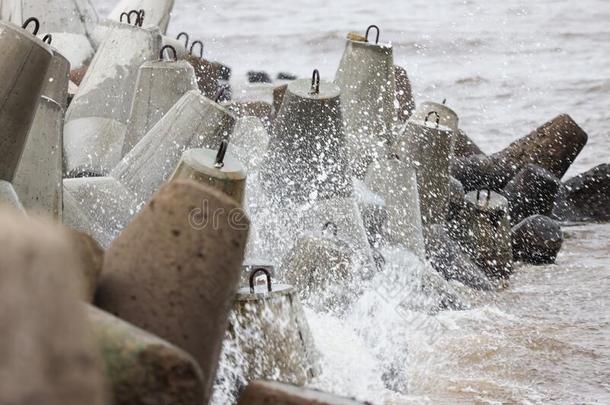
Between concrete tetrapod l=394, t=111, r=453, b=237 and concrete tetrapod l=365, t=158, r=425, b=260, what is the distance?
0.29 metres

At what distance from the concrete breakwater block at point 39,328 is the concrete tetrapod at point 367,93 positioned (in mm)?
4683

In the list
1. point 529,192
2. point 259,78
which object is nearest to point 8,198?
point 529,192

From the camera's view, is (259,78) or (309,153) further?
(259,78)

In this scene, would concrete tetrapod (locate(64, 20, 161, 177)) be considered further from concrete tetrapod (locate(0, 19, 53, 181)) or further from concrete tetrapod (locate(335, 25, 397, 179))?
concrete tetrapod (locate(0, 19, 53, 181))

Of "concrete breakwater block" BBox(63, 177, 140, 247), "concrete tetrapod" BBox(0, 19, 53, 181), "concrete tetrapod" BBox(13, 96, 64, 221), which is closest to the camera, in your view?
"concrete tetrapod" BBox(0, 19, 53, 181)

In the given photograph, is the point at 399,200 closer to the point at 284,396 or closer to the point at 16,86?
the point at 16,86

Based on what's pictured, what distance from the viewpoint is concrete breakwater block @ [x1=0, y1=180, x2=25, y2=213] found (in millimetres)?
3025

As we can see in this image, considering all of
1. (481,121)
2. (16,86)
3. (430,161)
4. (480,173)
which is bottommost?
(481,121)

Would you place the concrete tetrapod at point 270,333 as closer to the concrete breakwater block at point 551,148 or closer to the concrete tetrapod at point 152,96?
the concrete tetrapod at point 152,96

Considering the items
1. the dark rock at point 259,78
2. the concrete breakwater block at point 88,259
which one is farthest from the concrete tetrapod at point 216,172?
the dark rock at point 259,78

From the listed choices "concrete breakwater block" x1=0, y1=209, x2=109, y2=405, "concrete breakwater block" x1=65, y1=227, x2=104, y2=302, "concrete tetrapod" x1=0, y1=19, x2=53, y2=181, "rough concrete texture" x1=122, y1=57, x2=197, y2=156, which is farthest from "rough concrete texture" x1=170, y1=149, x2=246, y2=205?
"concrete breakwater block" x1=0, y1=209, x2=109, y2=405

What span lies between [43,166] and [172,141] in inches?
26.2

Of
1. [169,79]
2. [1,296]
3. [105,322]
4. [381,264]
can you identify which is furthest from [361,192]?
[1,296]

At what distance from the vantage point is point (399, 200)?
5246 mm
